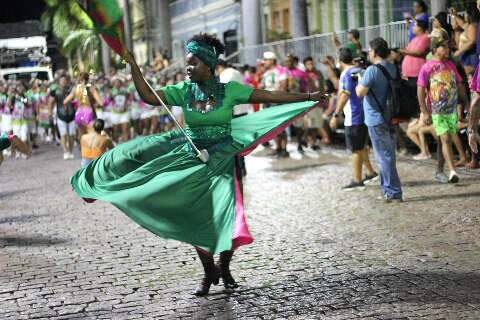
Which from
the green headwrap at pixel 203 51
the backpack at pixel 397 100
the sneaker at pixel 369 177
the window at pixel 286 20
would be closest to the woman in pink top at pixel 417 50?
the sneaker at pixel 369 177

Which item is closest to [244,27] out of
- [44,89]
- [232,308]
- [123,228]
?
[44,89]

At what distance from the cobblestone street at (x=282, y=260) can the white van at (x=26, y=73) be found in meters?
19.7

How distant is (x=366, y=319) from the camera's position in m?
6.09

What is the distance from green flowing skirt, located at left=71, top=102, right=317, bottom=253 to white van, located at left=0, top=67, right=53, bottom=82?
25.2m

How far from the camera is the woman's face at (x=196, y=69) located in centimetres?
709

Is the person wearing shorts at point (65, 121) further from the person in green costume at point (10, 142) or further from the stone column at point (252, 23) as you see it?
the person in green costume at point (10, 142)

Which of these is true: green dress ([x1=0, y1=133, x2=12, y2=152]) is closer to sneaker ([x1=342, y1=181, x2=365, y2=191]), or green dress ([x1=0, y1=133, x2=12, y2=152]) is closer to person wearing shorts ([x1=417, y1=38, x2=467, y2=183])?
sneaker ([x1=342, y1=181, x2=365, y2=191])

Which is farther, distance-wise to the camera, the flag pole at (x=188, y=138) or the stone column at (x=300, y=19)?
the stone column at (x=300, y=19)

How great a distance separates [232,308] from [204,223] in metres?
0.63

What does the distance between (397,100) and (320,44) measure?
1079 cm

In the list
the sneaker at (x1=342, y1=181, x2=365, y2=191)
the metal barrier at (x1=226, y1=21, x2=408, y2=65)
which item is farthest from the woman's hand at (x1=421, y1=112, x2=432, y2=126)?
the metal barrier at (x1=226, y1=21, x2=408, y2=65)

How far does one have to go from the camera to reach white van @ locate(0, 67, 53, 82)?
3225 cm

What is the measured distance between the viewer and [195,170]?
6.87m

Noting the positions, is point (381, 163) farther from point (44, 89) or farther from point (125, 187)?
point (44, 89)
